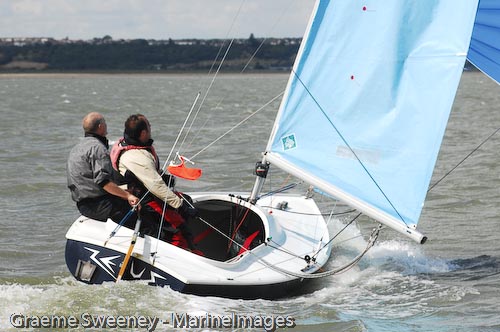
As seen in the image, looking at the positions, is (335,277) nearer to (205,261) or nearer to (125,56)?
(205,261)

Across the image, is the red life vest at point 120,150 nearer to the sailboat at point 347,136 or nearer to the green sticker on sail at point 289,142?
the sailboat at point 347,136

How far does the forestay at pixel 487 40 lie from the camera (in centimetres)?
601

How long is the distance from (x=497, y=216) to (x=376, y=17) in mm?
4102

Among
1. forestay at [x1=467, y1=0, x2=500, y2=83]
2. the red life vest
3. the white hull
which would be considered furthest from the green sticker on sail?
forestay at [x1=467, y1=0, x2=500, y2=83]

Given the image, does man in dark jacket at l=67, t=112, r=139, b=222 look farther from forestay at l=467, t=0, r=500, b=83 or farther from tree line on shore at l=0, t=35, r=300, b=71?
tree line on shore at l=0, t=35, r=300, b=71

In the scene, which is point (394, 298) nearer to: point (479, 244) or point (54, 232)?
point (479, 244)

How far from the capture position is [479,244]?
25.3ft

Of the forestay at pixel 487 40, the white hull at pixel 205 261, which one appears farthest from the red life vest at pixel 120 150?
the forestay at pixel 487 40

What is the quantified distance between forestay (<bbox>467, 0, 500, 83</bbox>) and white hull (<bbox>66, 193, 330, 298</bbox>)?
1778 millimetres

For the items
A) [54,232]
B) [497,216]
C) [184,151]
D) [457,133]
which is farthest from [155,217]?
[457,133]

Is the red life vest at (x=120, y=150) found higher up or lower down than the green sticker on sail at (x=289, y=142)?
lower down

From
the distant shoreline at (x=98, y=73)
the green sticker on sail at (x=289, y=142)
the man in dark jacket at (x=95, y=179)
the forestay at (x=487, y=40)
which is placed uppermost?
the forestay at (x=487, y=40)

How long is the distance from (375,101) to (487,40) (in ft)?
3.64

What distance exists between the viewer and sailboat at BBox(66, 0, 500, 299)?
5293mm
